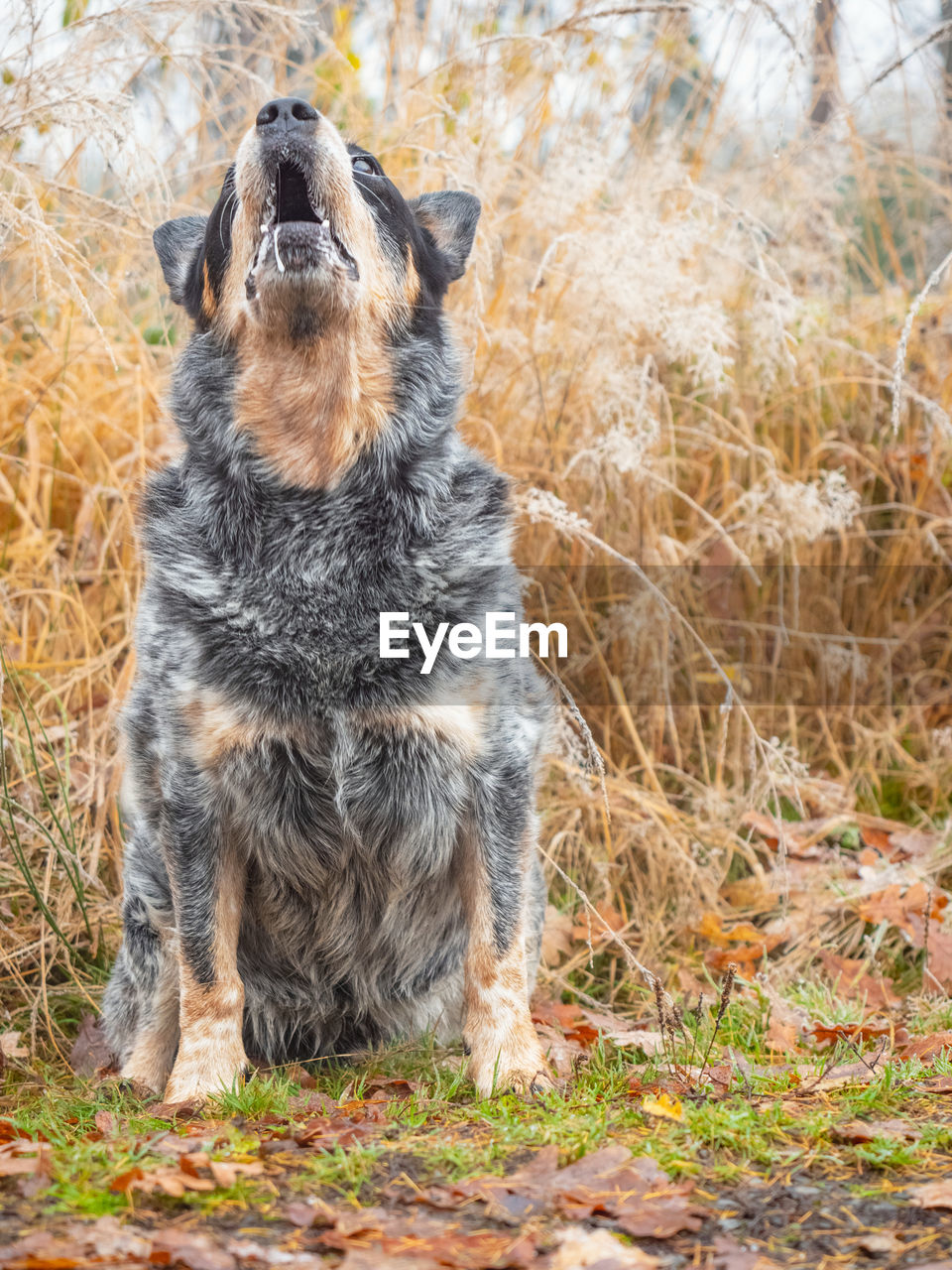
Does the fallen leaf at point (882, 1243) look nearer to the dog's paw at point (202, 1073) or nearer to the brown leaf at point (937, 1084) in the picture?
the brown leaf at point (937, 1084)

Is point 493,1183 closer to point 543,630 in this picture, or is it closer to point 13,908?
point 13,908

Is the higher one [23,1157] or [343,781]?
[343,781]

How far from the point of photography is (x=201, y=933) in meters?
2.75

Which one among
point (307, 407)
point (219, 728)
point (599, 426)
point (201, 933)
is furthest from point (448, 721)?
point (599, 426)

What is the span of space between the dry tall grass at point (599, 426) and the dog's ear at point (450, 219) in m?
0.48

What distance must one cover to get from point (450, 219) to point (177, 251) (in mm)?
752

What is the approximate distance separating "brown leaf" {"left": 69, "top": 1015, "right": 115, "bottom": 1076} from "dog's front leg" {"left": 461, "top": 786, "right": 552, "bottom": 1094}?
1.16 m

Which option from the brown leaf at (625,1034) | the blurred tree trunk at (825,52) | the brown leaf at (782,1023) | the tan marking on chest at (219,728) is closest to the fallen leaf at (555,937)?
the brown leaf at (625,1034)

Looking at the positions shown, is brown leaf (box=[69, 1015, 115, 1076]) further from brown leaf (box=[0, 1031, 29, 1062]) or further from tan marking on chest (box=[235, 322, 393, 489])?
tan marking on chest (box=[235, 322, 393, 489])

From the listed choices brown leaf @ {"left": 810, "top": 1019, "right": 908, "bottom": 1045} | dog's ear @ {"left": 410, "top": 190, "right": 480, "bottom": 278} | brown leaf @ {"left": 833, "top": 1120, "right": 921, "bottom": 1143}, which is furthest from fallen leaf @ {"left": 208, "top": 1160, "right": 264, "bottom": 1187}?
dog's ear @ {"left": 410, "top": 190, "right": 480, "bottom": 278}

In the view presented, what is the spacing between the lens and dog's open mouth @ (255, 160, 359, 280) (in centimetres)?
279

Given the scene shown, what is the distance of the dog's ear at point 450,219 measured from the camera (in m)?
3.36

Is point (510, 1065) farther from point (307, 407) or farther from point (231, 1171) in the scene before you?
point (307, 407)

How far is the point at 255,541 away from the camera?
2.88 m
